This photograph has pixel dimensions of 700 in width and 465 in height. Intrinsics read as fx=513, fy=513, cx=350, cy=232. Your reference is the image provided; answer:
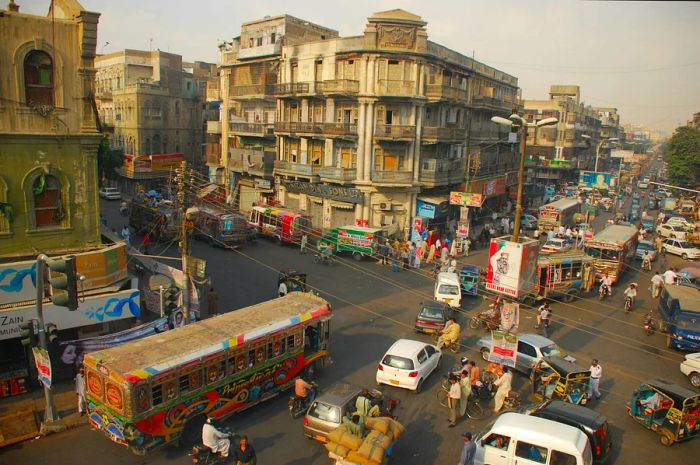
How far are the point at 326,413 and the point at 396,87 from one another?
29.9 metres

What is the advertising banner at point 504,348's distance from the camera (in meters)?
17.7

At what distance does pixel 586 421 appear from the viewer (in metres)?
13.1

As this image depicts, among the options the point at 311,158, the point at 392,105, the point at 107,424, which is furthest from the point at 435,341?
the point at 311,158

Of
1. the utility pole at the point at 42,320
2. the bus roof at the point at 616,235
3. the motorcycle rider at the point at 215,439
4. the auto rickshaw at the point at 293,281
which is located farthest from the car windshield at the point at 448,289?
the utility pole at the point at 42,320

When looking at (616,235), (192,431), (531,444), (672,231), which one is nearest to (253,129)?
(616,235)

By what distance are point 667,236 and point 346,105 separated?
101 ft

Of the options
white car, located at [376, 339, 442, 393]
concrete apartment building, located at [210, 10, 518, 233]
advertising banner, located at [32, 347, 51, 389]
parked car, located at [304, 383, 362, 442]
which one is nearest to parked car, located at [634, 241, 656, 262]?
concrete apartment building, located at [210, 10, 518, 233]

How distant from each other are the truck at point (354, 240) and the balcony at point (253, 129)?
16491 millimetres

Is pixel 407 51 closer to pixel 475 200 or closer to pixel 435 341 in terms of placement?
pixel 475 200

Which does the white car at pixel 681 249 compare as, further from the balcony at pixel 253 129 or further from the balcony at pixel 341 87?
the balcony at pixel 253 129

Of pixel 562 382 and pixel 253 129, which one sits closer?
pixel 562 382

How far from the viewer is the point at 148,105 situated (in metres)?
59.7

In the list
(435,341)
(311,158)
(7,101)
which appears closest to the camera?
(7,101)

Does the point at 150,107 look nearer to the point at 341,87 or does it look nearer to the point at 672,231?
the point at 341,87
